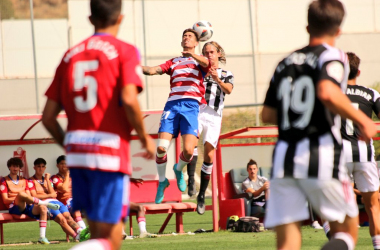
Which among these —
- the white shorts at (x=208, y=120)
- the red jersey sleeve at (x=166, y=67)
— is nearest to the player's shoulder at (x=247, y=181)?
the white shorts at (x=208, y=120)

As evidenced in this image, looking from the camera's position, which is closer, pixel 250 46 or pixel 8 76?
pixel 8 76

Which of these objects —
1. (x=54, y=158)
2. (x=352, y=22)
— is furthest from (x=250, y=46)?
(x=54, y=158)

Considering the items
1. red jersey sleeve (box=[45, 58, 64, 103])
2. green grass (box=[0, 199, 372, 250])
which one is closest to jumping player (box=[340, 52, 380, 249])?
green grass (box=[0, 199, 372, 250])

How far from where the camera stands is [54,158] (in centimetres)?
1465

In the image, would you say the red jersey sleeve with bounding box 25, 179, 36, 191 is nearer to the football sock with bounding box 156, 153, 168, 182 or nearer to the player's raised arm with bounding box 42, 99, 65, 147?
the football sock with bounding box 156, 153, 168, 182

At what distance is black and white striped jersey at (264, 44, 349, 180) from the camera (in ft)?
13.8

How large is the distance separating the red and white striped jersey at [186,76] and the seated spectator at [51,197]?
300cm

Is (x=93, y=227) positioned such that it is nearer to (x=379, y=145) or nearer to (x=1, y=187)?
(x=1, y=187)

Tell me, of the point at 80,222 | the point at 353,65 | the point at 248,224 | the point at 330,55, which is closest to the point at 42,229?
the point at 80,222

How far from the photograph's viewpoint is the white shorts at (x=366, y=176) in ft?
22.8

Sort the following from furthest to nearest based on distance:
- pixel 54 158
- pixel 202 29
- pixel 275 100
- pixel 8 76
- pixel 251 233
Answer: pixel 8 76 < pixel 54 158 < pixel 251 233 < pixel 202 29 < pixel 275 100

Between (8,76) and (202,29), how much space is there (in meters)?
22.1

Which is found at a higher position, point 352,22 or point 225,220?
point 352,22

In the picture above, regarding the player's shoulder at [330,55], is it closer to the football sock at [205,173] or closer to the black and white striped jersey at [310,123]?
the black and white striped jersey at [310,123]
